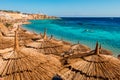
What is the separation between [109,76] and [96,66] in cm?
59

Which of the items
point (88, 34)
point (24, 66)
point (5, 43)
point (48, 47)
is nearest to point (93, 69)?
point (24, 66)

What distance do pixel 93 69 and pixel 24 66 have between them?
2.37 metres

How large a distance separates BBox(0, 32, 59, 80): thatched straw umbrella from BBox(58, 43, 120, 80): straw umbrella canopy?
0.76 meters

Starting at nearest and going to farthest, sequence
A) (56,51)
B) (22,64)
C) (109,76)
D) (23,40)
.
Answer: (109,76) → (22,64) → (56,51) → (23,40)

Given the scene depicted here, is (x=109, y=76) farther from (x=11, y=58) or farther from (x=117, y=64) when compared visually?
(x=11, y=58)

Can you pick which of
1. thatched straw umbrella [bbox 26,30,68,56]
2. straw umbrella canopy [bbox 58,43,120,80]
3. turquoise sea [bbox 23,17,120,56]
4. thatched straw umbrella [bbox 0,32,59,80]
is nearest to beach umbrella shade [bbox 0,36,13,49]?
thatched straw umbrella [bbox 26,30,68,56]

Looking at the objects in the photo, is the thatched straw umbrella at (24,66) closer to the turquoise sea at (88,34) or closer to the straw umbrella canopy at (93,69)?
the straw umbrella canopy at (93,69)

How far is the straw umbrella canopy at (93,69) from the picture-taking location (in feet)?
23.2

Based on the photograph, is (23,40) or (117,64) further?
(23,40)

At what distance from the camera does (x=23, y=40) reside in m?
16.0

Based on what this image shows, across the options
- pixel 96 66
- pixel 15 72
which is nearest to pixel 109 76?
pixel 96 66

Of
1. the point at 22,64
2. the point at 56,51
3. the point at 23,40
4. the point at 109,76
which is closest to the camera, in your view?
the point at 109,76

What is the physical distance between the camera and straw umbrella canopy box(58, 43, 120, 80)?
7.07 meters

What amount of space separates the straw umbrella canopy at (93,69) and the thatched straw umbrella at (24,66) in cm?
76
